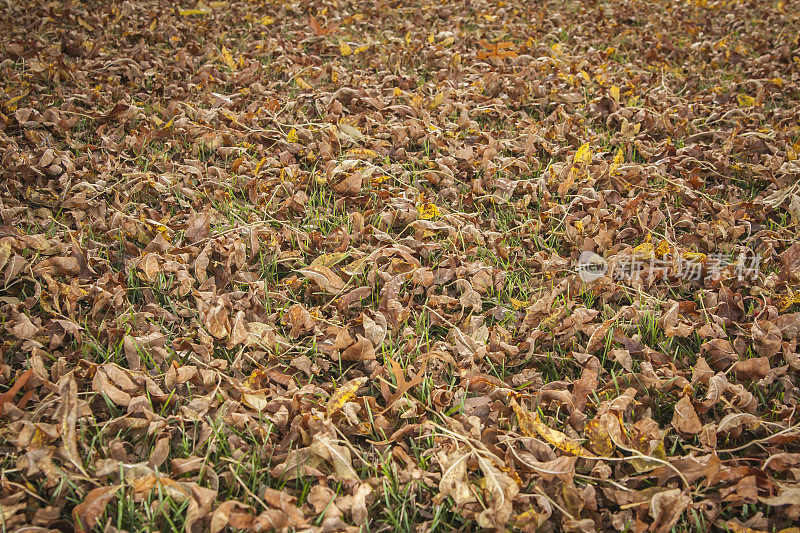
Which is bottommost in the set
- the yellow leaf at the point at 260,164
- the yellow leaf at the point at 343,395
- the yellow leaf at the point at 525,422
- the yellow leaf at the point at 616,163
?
the yellow leaf at the point at 343,395

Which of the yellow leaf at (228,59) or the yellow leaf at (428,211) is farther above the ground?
the yellow leaf at (228,59)

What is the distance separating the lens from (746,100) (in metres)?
3.84

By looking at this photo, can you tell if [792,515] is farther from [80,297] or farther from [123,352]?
[80,297]

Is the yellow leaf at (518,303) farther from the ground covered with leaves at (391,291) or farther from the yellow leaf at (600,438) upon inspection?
the yellow leaf at (600,438)

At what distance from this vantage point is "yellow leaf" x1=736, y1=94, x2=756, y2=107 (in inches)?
151

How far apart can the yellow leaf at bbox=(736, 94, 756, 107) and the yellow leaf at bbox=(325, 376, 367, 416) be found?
350 centimetres

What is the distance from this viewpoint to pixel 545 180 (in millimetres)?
3023

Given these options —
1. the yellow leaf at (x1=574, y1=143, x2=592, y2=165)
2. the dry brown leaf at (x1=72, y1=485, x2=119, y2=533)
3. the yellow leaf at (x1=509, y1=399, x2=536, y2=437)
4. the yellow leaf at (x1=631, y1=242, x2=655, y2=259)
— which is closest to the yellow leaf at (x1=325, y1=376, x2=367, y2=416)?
the yellow leaf at (x1=509, y1=399, x2=536, y2=437)

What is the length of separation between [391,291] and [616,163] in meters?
1.60

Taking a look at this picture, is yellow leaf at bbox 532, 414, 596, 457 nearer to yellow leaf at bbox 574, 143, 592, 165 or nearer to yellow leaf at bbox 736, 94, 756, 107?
yellow leaf at bbox 574, 143, 592, 165

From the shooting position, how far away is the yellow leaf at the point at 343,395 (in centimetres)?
184

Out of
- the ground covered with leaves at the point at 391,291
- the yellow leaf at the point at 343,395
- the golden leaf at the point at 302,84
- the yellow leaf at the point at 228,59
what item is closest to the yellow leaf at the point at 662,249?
the ground covered with leaves at the point at 391,291

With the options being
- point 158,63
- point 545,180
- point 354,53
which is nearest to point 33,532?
point 545,180

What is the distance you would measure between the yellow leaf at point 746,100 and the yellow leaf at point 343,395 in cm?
350
